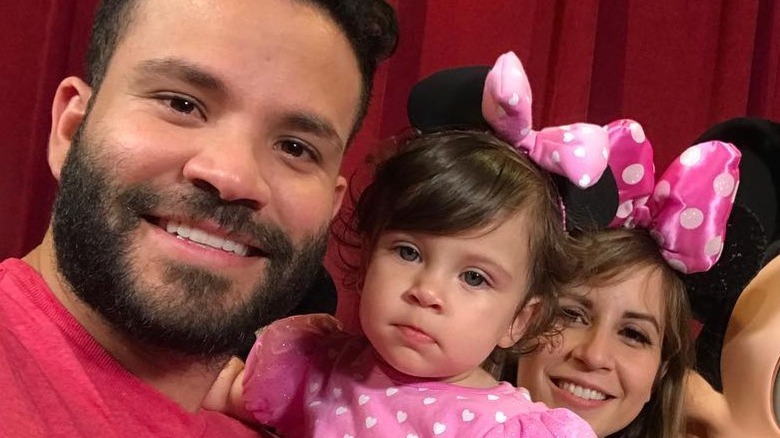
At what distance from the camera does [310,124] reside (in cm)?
96

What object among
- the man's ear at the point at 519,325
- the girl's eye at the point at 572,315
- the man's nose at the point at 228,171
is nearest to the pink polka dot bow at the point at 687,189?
the girl's eye at the point at 572,315

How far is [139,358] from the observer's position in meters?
0.93

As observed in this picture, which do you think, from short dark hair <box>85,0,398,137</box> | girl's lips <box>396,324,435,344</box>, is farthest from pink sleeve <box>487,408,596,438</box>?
short dark hair <box>85,0,398,137</box>

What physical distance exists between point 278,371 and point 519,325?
309mm

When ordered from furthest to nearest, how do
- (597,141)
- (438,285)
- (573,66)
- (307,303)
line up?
(573,66), (307,303), (597,141), (438,285)

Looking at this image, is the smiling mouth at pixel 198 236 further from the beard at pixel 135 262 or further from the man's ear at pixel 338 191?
the man's ear at pixel 338 191

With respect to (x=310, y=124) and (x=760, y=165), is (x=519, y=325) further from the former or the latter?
(x=760, y=165)

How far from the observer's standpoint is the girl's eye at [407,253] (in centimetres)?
104

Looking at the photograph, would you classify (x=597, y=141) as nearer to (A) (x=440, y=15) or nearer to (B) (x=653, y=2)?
(A) (x=440, y=15)

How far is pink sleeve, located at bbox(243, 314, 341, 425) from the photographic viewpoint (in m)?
1.14

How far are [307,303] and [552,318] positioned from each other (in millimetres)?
357

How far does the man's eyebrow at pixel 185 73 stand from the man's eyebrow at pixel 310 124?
3.1 inches

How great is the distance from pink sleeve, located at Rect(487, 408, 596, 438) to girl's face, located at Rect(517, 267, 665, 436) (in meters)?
0.30

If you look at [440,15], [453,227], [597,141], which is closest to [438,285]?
[453,227]
